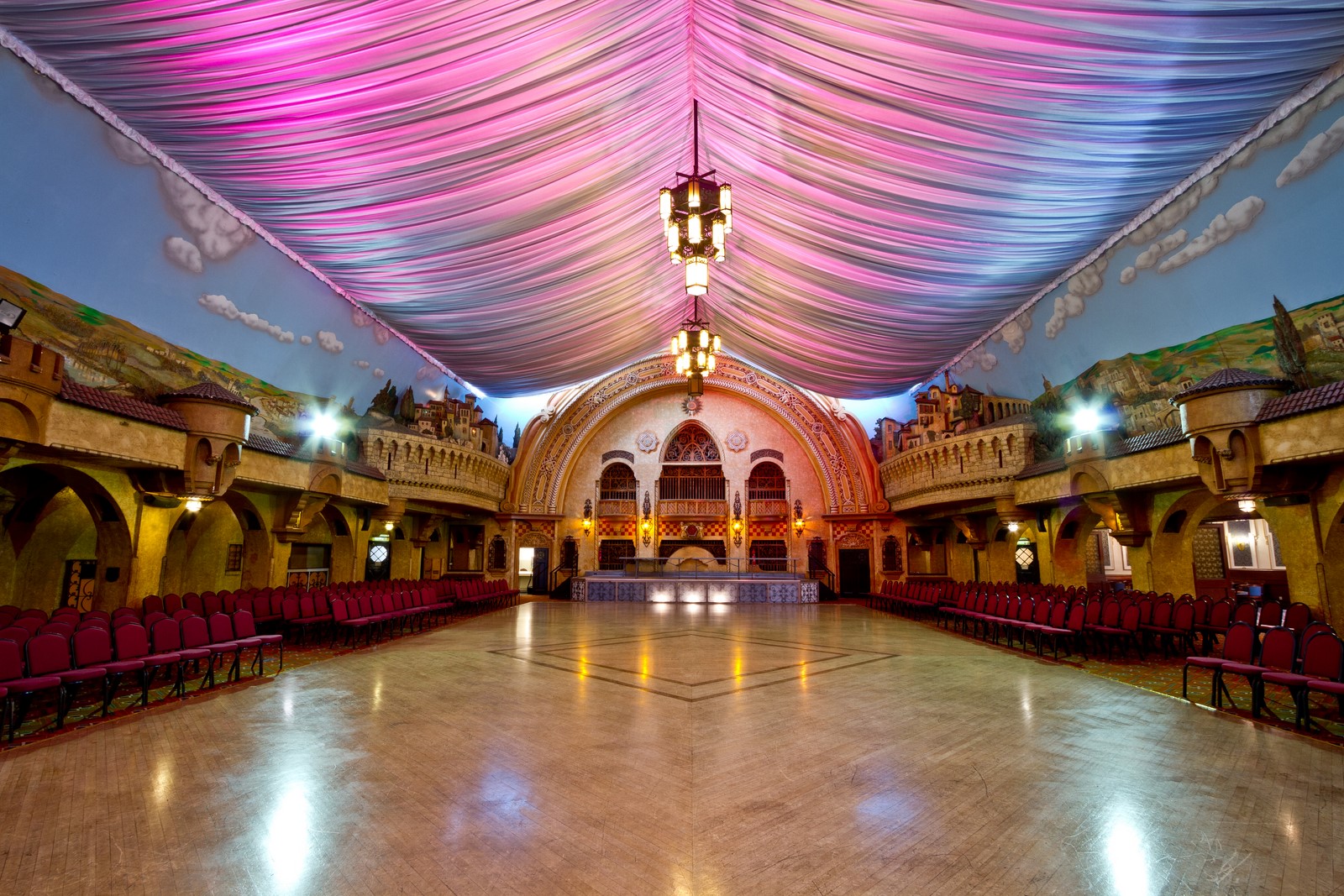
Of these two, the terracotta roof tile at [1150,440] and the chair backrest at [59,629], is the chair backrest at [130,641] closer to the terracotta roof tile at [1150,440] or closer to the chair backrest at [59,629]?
the chair backrest at [59,629]

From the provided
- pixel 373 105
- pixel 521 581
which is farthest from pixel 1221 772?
pixel 521 581

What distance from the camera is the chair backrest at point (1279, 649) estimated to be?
6.08 metres

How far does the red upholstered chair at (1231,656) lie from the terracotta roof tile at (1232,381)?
3548 mm

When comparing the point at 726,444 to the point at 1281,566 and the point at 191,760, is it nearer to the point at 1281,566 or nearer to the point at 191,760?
the point at 1281,566

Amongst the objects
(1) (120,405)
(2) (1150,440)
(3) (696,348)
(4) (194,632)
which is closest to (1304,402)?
(2) (1150,440)

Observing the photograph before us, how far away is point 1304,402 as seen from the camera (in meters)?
7.57

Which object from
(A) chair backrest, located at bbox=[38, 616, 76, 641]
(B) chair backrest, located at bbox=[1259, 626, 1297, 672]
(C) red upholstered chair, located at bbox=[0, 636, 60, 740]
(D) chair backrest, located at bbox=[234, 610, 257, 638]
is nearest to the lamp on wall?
(D) chair backrest, located at bbox=[234, 610, 257, 638]

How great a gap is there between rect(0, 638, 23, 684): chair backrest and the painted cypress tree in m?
14.8

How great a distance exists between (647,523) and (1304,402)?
803 inches

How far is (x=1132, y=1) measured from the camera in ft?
17.2

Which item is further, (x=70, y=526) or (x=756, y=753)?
(x=70, y=526)

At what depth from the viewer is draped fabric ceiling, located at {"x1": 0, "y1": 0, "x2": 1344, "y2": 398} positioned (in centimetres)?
566

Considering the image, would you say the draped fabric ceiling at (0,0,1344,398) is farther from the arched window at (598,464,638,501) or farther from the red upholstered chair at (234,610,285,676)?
the arched window at (598,464,638,501)

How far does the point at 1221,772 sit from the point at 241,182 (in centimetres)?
1213
